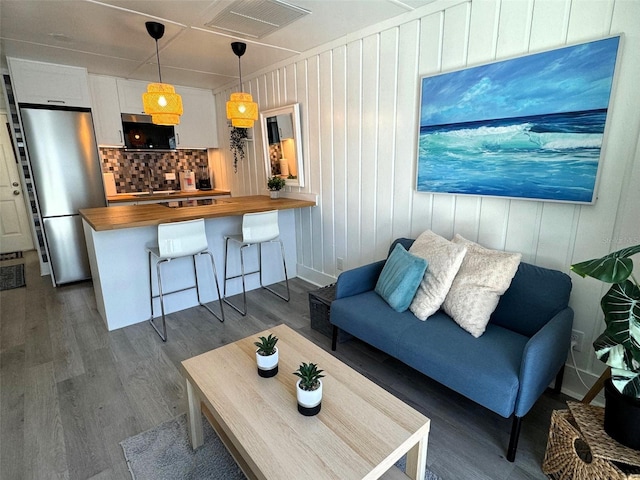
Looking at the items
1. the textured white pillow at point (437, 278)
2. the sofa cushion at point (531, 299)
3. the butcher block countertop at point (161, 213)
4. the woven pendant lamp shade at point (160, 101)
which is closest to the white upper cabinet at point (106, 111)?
the butcher block countertop at point (161, 213)

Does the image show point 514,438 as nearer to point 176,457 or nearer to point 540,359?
point 540,359

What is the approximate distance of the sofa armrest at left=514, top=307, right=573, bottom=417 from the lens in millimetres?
1467

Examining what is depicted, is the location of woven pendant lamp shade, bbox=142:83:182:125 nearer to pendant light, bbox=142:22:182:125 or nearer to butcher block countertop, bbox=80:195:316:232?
pendant light, bbox=142:22:182:125

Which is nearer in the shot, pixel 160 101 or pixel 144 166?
pixel 160 101

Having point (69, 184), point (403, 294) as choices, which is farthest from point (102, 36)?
point (403, 294)

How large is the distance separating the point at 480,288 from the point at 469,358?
450mm

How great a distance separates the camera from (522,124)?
1.96 m

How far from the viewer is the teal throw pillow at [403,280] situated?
2.12m

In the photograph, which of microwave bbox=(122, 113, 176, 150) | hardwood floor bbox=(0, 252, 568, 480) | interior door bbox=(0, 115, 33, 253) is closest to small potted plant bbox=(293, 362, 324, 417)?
hardwood floor bbox=(0, 252, 568, 480)

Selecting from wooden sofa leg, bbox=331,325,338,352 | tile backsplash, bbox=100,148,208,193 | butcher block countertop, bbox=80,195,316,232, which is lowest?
wooden sofa leg, bbox=331,325,338,352

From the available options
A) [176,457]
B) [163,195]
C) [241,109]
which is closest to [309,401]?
[176,457]

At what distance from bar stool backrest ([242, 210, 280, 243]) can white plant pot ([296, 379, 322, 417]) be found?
202 centimetres

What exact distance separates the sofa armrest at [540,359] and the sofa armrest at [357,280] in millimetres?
1157

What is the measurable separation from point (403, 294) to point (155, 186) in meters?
4.36
